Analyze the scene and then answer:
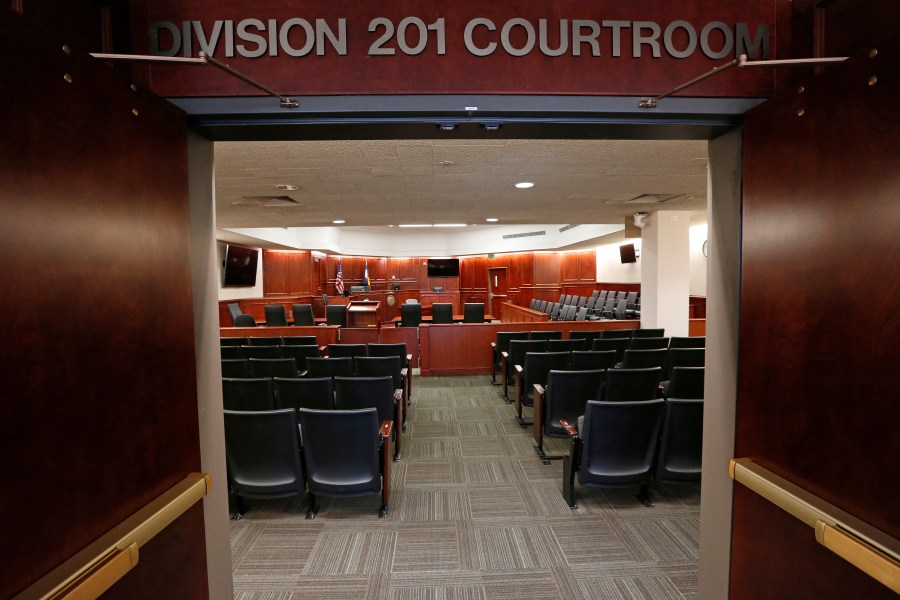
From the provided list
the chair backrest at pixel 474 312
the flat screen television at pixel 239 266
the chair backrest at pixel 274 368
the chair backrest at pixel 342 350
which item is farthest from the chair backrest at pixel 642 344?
the flat screen television at pixel 239 266

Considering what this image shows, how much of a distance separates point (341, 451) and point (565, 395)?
2079 mm

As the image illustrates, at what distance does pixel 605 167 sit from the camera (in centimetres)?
403

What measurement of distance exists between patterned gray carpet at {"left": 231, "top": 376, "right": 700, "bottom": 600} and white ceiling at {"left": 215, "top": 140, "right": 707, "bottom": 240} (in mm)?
2877

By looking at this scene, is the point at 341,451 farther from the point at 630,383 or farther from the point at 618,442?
the point at 630,383

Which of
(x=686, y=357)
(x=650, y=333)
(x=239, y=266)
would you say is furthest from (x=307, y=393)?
(x=239, y=266)

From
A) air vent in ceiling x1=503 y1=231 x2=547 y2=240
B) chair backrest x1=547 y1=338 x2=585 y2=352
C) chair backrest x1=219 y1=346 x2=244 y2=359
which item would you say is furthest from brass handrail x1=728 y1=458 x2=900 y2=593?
air vent in ceiling x1=503 y1=231 x2=547 y2=240

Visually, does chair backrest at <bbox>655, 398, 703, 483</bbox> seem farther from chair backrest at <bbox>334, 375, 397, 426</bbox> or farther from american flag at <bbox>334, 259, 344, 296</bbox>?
american flag at <bbox>334, 259, 344, 296</bbox>

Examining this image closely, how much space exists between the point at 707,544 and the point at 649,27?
2.26 metres

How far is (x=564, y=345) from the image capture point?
5.27m

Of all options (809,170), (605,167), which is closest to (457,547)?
(809,170)

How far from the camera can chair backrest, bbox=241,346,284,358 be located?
517cm

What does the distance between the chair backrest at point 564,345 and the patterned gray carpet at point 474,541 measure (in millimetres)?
1693

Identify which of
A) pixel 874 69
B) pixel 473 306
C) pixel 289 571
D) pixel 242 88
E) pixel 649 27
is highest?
pixel 649 27

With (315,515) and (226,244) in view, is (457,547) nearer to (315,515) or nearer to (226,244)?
(315,515)
